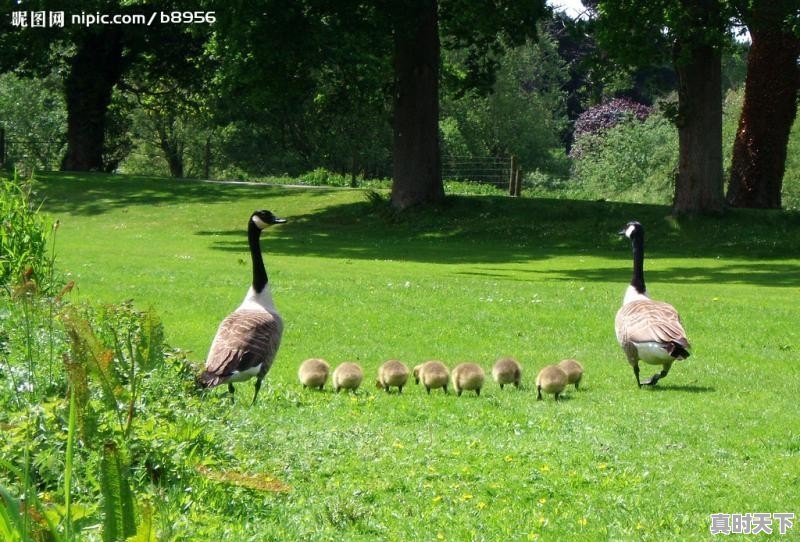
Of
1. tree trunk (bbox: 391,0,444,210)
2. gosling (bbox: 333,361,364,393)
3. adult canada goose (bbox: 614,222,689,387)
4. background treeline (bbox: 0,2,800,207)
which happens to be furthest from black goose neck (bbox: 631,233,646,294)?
tree trunk (bbox: 391,0,444,210)

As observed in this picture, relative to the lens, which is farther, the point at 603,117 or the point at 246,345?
the point at 603,117

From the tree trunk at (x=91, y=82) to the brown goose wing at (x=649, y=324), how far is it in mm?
49125

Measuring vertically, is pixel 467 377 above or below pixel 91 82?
below

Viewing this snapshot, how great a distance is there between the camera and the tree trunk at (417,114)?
4216cm

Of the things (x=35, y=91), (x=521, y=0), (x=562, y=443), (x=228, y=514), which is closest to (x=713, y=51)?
(x=521, y=0)

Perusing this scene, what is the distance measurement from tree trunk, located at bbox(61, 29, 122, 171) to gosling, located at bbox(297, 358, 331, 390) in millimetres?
48388

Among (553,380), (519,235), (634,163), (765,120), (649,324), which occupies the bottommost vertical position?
(553,380)

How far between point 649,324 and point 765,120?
3100 centimetres

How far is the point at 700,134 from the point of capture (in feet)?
125

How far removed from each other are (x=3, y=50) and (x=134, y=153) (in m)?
35.8

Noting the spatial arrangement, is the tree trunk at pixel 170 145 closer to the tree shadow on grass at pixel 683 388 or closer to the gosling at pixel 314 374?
the gosling at pixel 314 374

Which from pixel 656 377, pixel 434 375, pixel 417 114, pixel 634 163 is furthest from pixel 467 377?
pixel 634 163

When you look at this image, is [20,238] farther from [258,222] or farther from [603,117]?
[603,117]

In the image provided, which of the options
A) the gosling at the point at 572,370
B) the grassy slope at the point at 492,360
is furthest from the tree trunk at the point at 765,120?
the gosling at the point at 572,370
